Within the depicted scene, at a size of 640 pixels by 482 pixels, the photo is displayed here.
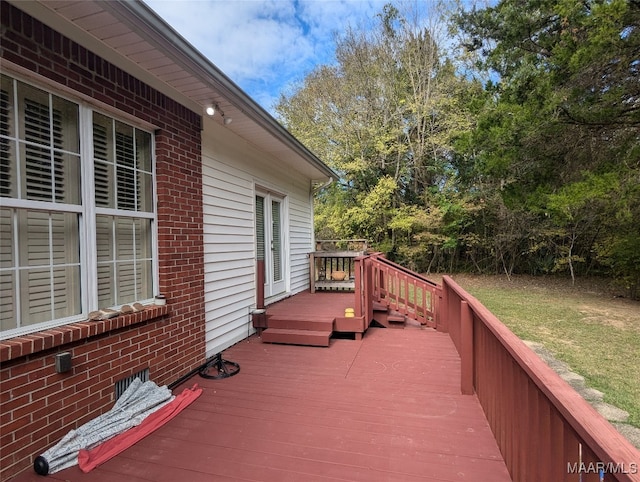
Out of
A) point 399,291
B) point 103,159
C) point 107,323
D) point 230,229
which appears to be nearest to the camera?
point 107,323

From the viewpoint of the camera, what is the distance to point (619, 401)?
347cm

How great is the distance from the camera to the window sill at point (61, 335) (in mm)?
1934

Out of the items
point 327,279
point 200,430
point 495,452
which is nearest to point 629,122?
point 327,279

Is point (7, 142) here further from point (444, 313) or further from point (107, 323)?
point (444, 313)

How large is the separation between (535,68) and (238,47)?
21.6ft

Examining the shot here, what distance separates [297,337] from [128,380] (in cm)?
216

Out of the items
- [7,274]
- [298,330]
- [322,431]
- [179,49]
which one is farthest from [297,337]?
[179,49]

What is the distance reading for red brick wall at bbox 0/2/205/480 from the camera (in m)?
2.00

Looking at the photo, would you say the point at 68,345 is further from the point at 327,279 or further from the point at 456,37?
the point at 456,37

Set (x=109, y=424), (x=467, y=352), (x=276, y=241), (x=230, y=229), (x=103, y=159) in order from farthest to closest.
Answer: (x=276, y=241) < (x=230, y=229) < (x=467, y=352) < (x=103, y=159) < (x=109, y=424)

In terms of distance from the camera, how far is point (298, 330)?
4.75m

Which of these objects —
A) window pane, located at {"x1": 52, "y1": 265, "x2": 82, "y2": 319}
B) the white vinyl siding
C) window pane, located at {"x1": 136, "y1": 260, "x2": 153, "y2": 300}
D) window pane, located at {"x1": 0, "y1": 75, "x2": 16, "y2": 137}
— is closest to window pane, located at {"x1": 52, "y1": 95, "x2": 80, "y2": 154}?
window pane, located at {"x1": 0, "y1": 75, "x2": 16, "y2": 137}

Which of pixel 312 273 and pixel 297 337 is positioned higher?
pixel 312 273

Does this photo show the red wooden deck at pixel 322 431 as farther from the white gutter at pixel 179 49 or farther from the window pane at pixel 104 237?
the white gutter at pixel 179 49
